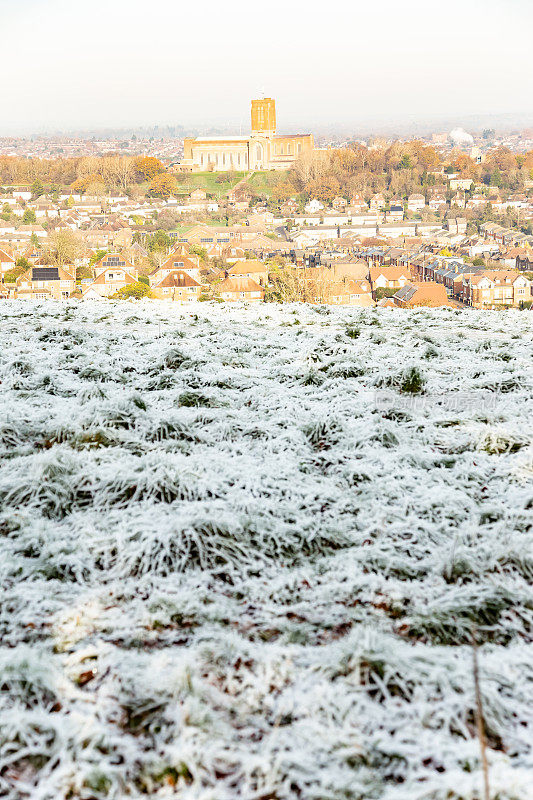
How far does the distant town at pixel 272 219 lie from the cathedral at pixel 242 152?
225mm

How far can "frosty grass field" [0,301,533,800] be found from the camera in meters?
1.00

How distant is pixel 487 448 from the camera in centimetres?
227

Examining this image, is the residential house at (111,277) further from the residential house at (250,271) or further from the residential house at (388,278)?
the residential house at (388,278)

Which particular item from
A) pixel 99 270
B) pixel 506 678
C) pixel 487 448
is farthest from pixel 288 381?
pixel 99 270

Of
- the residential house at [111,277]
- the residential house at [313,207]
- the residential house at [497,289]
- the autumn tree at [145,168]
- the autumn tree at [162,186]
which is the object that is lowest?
the residential house at [497,289]

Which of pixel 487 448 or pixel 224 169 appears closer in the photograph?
pixel 487 448

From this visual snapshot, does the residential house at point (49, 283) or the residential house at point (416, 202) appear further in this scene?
the residential house at point (416, 202)

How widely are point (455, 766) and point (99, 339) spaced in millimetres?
3658

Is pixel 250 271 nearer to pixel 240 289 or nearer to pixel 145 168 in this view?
pixel 240 289

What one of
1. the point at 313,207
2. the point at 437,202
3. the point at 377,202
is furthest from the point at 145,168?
the point at 437,202

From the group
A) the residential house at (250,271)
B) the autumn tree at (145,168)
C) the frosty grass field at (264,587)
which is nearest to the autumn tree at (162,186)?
the autumn tree at (145,168)

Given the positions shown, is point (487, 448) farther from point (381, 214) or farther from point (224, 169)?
point (224, 169)

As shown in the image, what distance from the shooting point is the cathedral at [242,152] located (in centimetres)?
9981

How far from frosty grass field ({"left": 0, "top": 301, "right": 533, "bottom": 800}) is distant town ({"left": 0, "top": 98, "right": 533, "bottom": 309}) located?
20970 mm
